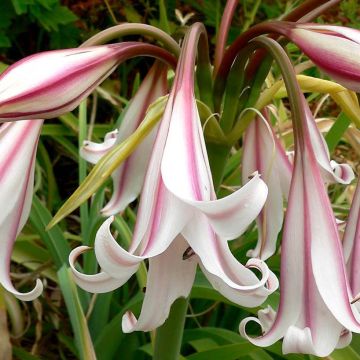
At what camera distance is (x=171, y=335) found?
0.90 m

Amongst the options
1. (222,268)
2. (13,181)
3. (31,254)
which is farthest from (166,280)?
(31,254)

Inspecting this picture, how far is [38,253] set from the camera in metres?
1.55

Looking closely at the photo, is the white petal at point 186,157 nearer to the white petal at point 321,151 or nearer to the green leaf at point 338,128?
the white petal at point 321,151

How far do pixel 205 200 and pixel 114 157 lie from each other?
147mm

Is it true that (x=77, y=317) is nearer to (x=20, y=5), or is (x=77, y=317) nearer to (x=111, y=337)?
(x=111, y=337)

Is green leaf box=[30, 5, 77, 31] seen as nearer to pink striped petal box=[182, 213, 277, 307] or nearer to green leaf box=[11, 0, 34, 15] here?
A: green leaf box=[11, 0, 34, 15]

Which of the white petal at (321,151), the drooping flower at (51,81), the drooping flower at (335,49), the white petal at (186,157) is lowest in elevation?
the white petal at (321,151)

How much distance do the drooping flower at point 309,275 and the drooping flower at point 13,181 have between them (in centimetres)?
24

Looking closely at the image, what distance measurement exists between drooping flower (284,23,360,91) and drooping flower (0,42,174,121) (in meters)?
0.18

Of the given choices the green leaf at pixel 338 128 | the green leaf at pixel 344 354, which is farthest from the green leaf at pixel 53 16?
the green leaf at pixel 344 354

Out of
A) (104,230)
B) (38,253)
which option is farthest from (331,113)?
(104,230)

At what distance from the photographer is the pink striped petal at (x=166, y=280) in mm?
696

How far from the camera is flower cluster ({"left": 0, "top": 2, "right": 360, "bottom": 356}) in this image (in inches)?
25.4

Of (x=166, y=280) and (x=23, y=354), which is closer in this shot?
(x=166, y=280)
